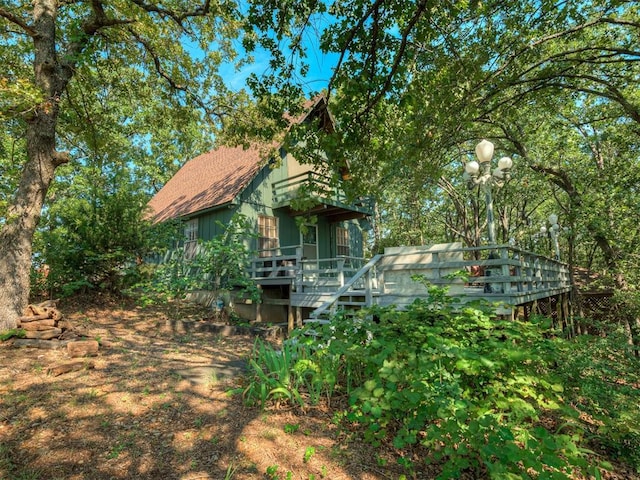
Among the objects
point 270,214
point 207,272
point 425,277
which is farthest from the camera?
point 270,214

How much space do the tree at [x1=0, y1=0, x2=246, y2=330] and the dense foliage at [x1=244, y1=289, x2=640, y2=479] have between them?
5.71 m

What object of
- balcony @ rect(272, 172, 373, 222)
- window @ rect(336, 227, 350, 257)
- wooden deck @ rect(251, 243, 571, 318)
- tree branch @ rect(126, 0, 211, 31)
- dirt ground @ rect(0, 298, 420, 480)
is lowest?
dirt ground @ rect(0, 298, 420, 480)

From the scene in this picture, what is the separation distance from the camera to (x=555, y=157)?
549 inches

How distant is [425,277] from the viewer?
6699mm

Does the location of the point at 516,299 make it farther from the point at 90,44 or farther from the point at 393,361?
the point at 90,44

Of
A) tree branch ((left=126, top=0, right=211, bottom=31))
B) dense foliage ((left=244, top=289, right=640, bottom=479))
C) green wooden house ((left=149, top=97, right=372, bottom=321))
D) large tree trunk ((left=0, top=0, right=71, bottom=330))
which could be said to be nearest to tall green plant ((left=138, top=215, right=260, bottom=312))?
green wooden house ((left=149, top=97, right=372, bottom=321))

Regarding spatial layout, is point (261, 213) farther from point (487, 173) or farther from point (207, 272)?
point (487, 173)

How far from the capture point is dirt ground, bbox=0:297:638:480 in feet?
8.37

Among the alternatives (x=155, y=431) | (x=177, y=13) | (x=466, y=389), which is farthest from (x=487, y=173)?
(x=177, y=13)

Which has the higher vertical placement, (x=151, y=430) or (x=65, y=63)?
(x=65, y=63)

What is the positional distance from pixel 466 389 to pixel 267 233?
404 inches

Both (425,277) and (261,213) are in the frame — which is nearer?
(425,277)

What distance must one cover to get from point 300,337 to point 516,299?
4.23 meters

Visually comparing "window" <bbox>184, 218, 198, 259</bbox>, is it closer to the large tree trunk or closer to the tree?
the tree
